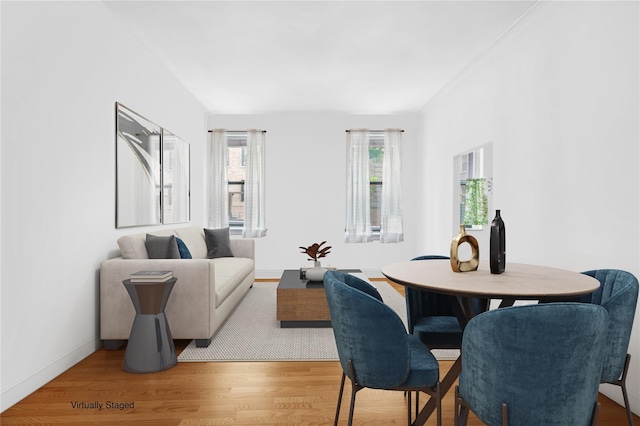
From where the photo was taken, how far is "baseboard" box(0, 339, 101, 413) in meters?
2.33

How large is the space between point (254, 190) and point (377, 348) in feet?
18.2

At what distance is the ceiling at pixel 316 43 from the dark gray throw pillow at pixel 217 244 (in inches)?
79.8

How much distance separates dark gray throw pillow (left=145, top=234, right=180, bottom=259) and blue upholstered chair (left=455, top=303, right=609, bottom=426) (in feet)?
9.78

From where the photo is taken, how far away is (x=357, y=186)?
7.04 metres

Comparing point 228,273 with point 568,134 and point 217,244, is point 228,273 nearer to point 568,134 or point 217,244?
point 217,244

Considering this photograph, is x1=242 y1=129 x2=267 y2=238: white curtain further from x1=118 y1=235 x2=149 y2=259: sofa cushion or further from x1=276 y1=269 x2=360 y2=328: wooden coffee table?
x1=118 y1=235 x2=149 y2=259: sofa cushion

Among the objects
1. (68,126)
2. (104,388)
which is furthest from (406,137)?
(104,388)

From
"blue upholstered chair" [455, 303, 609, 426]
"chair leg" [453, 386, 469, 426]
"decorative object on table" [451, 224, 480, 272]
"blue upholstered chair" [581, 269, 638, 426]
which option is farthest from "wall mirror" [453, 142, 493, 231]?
"blue upholstered chair" [455, 303, 609, 426]

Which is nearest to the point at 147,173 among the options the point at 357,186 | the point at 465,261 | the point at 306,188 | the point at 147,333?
the point at 147,333

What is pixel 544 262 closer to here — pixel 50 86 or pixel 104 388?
pixel 104 388

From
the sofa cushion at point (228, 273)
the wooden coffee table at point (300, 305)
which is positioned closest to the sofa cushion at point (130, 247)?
the sofa cushion at point (228, 273)

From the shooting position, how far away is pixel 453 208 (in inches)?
214

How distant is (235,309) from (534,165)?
3.42m

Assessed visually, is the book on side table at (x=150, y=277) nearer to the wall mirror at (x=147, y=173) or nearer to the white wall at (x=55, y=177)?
the white wall at (x=55, y=177)
